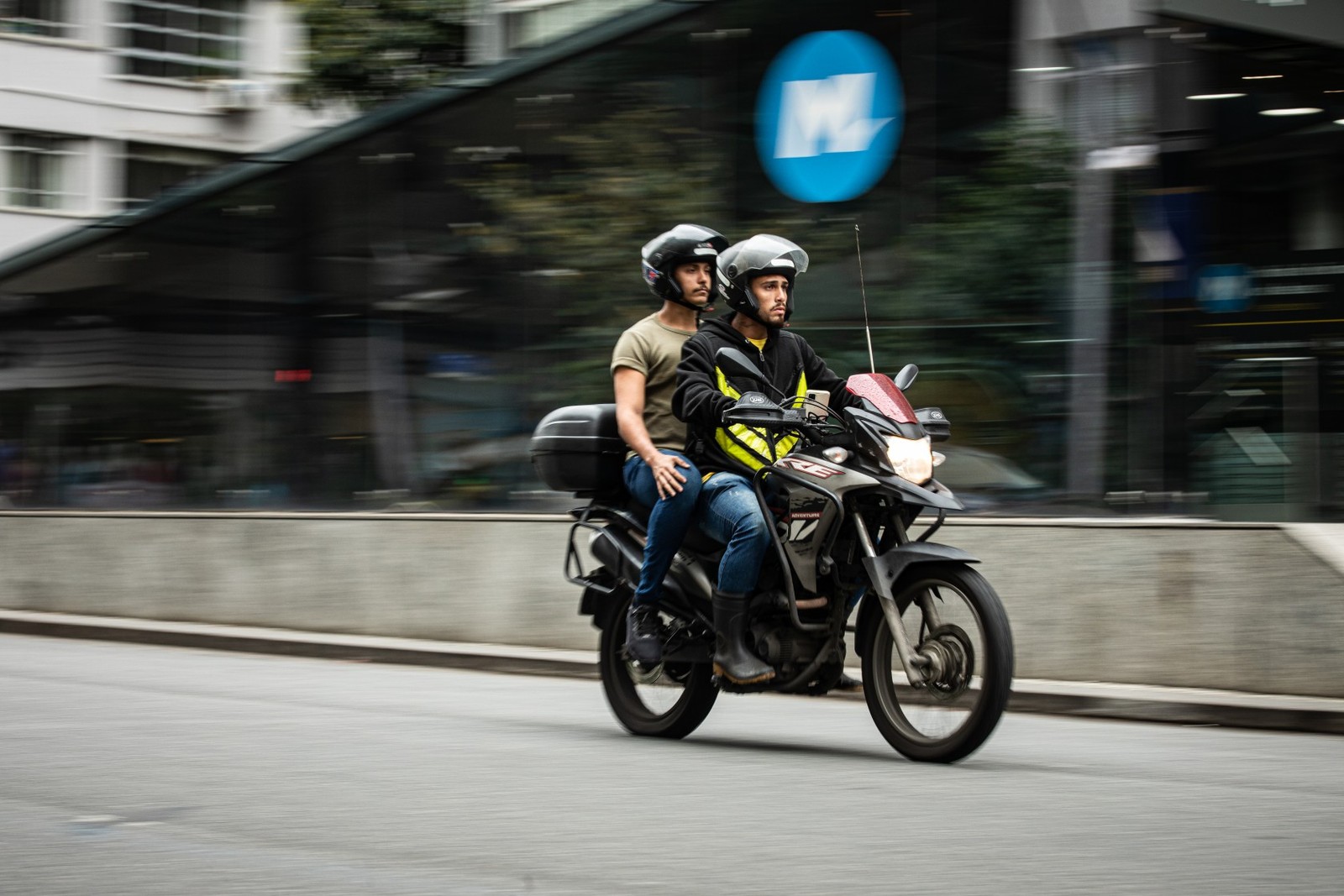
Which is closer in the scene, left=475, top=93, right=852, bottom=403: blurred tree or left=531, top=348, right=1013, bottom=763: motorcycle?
left=531, top=348, right=1013, bottom=763: motorcycle

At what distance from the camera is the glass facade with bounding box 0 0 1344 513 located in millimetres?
11117

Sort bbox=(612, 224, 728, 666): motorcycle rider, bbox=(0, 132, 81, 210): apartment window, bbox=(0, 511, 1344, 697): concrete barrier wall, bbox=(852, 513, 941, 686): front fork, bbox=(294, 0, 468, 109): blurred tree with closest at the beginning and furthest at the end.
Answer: bbox=(852, 513, 941, 686): front fork → bbox=(612, 224, 728, 666): motorcycle rider → bbox=(0, 511, 1344, 697): concrete barrier wall → bbox=(294, 0, 468, 109): blurred tree → bbox=(0, 132, 81, 210): apartment window

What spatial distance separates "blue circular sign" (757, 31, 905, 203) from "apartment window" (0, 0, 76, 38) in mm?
24663

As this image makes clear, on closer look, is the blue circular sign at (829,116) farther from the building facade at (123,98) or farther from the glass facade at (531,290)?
the building facade at (123,98)

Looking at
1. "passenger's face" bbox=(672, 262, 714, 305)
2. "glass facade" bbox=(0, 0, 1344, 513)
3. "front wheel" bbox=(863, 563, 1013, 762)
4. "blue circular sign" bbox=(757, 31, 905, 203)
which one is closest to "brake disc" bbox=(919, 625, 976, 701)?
"front wheel" bbox=(863, 563, 1013, 762)

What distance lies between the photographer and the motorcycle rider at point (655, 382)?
23.8 feet

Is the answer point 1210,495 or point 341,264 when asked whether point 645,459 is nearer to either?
point 1210,495

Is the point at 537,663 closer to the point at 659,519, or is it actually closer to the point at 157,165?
the point at 659,519

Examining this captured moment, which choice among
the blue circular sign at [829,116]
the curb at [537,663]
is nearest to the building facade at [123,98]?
the curb at [537,663]

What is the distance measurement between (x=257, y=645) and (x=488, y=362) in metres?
2.69

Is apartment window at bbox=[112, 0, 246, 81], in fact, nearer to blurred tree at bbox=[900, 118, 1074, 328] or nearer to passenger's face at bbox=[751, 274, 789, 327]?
blurred tree at bbox=[900, 118, 1074, 328]

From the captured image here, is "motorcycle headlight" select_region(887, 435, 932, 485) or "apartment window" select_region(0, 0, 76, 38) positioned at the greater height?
"apartment window" select_region(0, 0, 76, 38)

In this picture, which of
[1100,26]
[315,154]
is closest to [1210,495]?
[1100,26]

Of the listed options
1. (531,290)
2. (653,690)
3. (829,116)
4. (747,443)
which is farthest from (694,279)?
(531,290)
